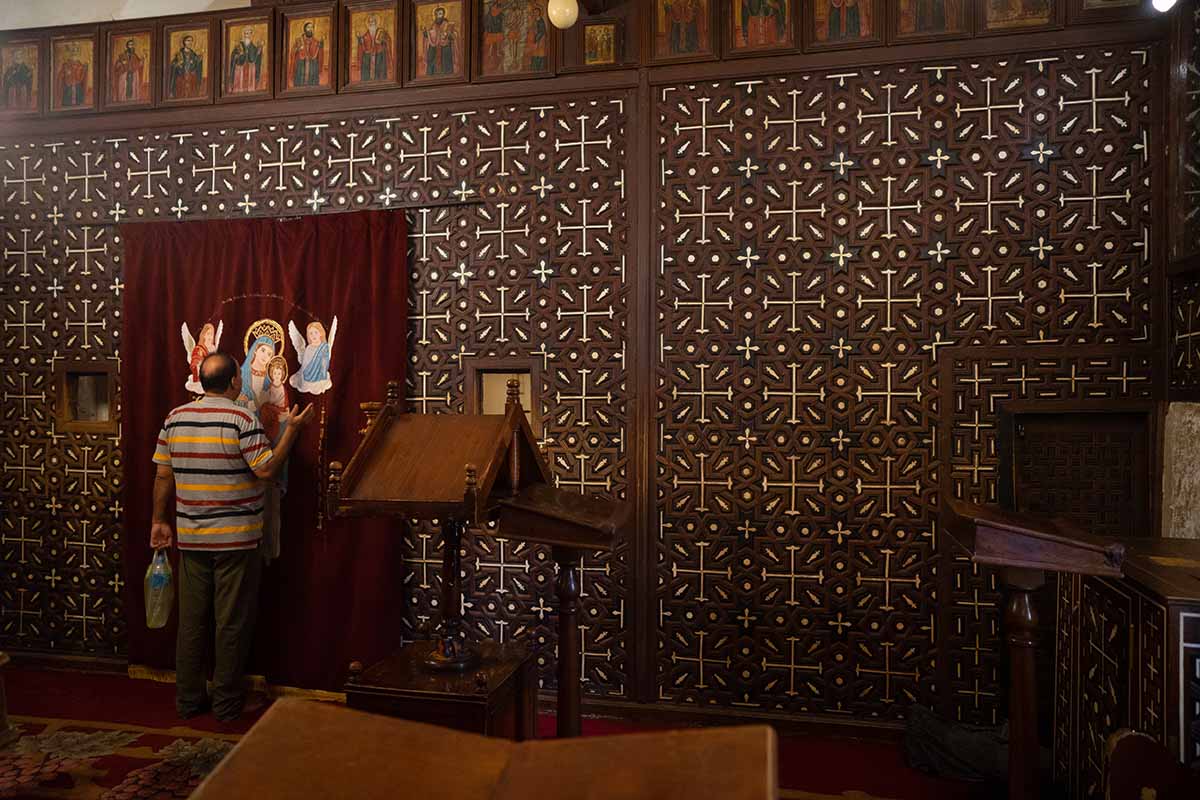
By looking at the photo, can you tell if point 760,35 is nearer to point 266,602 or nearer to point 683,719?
point 683,719

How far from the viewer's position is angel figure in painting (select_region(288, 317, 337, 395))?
4902 millimetres

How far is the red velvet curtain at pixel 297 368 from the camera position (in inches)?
191

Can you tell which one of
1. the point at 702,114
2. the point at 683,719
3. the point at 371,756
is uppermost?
the point at 702,114

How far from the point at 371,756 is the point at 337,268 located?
4428 mm

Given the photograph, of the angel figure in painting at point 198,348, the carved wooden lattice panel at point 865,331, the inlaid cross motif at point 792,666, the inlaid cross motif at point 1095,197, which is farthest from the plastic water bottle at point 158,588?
the inlaid cross motif at point 1095,197

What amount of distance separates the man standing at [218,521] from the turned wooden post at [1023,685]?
3.55 meters

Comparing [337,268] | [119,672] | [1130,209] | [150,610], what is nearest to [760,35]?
[1130,209]

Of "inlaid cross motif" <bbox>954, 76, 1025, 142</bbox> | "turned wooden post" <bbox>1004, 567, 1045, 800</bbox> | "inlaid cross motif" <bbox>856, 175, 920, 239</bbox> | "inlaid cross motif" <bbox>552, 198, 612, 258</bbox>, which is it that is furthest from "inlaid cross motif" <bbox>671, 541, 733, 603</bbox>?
"inlaid cross motif" <bbox>954, 76, 1025, 142</bbox>

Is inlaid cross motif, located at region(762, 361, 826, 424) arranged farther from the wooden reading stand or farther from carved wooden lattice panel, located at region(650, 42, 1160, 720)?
the wooden reading stand

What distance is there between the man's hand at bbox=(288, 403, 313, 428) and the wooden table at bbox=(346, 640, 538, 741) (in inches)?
71.9

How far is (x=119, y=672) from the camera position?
206 inches

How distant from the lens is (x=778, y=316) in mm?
4449

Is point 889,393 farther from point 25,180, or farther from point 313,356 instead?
point 25,180

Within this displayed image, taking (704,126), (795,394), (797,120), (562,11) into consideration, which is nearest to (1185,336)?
(795,394)
